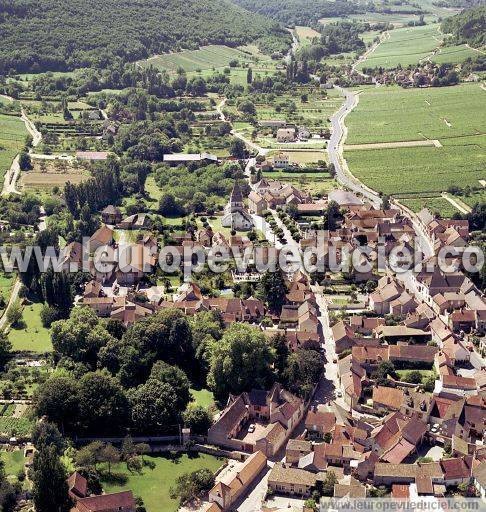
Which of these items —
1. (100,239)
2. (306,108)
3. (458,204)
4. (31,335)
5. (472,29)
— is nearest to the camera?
(31,335)

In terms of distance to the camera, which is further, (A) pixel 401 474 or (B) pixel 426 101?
(B) pixel 426 101

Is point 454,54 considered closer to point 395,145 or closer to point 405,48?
point 405,48

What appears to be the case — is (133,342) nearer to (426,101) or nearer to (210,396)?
(210,396)

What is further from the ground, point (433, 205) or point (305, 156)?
point (433, 205)

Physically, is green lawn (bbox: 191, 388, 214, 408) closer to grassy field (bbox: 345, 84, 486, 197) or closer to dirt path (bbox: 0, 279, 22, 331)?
dirt path (bbox: 0, 279, 22, 331)

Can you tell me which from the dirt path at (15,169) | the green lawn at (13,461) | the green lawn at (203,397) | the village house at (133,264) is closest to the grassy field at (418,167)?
the village house at (133,264)

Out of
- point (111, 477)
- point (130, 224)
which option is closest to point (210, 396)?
point (111, 477)

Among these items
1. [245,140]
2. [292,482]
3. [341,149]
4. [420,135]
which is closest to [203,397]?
[292,482]

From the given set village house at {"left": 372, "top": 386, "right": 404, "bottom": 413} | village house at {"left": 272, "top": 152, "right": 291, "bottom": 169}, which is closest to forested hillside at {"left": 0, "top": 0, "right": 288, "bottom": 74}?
village house at {"left": 272, "top": 152, "right": 291, "bottom": 169}
